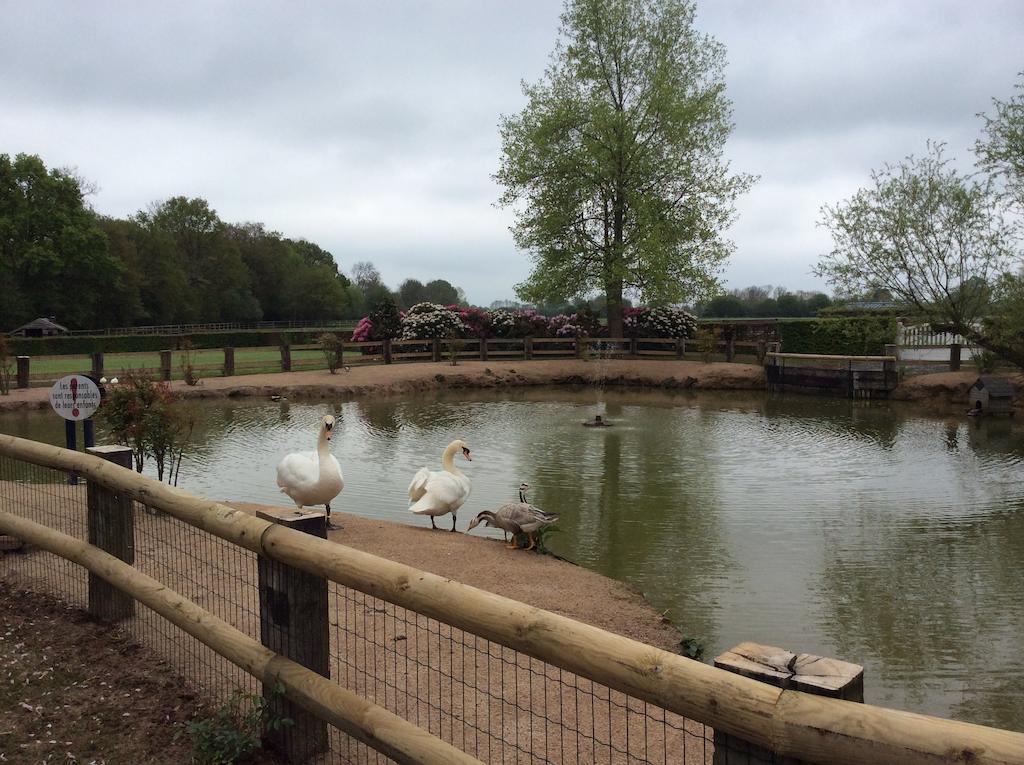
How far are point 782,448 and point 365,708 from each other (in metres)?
13.8

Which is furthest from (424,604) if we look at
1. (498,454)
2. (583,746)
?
(498,454)

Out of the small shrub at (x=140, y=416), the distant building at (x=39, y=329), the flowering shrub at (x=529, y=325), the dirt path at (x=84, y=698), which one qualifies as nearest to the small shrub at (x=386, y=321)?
the flowering shrub at (x=529, y=325)

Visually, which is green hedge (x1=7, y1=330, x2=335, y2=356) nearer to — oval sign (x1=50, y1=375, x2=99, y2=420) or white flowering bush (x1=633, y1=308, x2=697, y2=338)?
white flowering bush (x1=633, y1=308, x2=697, y2=338)

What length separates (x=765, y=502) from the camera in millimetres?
11414

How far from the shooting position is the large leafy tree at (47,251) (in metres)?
51.7

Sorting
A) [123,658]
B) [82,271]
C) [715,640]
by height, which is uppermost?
[82,271]

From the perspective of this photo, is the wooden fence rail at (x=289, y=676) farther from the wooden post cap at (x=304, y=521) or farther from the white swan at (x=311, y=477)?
the white swan at (x=311, y=477)

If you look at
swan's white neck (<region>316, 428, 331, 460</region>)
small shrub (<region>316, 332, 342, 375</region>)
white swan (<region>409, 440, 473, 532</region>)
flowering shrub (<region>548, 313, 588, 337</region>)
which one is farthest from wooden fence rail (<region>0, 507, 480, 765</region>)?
flowering shrub (<region>548, 313, 588, 337</region>)

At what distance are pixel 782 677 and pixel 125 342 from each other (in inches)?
1841

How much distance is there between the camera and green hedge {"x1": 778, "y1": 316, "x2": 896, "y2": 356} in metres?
23.9

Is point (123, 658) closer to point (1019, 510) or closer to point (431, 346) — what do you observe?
point (1019, 510)

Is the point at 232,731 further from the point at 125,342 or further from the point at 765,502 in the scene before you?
the point at 125,342

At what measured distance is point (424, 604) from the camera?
9.98 ft

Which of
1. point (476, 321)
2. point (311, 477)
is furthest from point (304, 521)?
point (476, 321)
